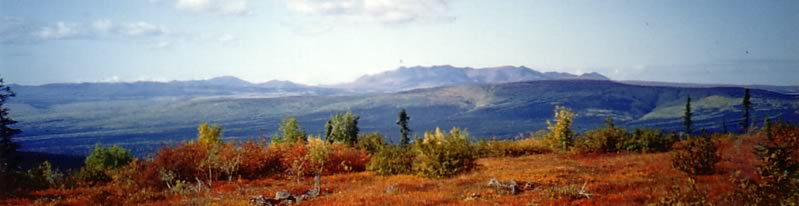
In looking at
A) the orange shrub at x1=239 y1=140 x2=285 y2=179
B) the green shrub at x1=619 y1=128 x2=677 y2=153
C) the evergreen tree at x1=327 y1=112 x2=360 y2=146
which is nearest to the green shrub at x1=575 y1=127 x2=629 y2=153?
the green shrub at x1=619 y1=128 x2=677 y2=153

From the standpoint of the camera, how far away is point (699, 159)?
25.0 meters

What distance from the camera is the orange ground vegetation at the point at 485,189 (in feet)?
61.8

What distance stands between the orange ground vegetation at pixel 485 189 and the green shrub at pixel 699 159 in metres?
0.47

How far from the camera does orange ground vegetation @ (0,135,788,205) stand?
18.8 meters

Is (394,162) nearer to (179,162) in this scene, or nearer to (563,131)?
(179,162)

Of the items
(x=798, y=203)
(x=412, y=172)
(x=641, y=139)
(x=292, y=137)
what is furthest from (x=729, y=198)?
(x=292, y=137)

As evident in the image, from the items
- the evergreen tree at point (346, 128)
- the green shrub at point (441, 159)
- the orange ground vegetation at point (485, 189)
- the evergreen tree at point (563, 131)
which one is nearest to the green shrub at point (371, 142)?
the evergreen tree at point (346, 128)

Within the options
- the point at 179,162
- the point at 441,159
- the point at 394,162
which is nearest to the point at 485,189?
the point at 441,159

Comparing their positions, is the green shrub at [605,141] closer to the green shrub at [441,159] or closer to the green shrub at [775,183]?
the green shrub at [441,159]

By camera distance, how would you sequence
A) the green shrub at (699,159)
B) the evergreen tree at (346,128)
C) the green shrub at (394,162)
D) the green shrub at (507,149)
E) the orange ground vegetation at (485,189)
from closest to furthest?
the orange ground vegetation at (485,189)
the green shrub at (699,159)
the green shrub at (394,162)
the green shrub at (507,149)
the evergreen tree at (346,128)

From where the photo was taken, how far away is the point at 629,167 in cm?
2930

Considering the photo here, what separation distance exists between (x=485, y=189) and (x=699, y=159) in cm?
1082

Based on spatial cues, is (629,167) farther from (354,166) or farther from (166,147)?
(166,147)

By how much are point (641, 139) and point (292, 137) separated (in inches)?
1543
